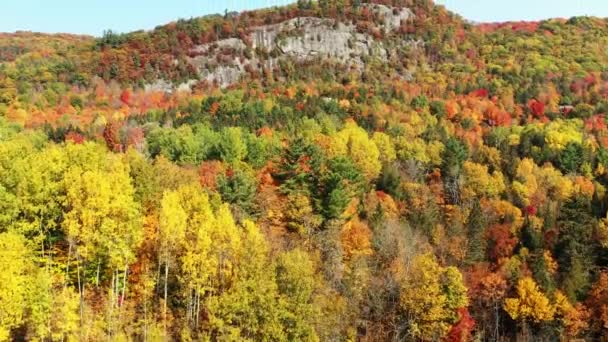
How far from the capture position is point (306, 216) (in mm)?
67625

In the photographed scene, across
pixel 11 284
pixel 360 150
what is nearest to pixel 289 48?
pixel 360 150

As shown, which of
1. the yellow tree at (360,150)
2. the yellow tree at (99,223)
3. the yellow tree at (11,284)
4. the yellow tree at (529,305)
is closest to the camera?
the yellow tree at (11,284)

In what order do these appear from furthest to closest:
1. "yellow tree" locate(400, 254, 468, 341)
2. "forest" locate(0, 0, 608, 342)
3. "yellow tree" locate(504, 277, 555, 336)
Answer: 1. "yellow tree" locate(504, 277, 555, 336)
2. "yellow tree" locate(400, 254, 468, 341)
3. "forest" locate(0, 0, 608, 342)

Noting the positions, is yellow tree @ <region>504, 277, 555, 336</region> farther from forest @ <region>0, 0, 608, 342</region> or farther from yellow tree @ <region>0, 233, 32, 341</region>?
yellow tree @ <region>0, 233, 32, 341</region>

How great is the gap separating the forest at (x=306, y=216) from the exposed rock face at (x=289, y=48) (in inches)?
1055

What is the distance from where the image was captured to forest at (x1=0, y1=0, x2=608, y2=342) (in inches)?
1609

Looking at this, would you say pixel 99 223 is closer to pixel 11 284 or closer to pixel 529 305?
pixel 11 284

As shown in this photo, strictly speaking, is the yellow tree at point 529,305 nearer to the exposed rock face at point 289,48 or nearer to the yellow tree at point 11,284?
the yellow tree at point 11,284

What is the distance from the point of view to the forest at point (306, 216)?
134 feet

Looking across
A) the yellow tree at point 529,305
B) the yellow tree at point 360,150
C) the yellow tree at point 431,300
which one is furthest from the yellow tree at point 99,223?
the yellow tree at point 360,150

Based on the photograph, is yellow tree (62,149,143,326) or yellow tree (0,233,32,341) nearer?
yellow tree (0,233,32,341)

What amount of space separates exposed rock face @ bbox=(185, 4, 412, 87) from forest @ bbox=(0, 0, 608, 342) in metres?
26.8

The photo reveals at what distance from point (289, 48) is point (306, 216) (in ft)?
400

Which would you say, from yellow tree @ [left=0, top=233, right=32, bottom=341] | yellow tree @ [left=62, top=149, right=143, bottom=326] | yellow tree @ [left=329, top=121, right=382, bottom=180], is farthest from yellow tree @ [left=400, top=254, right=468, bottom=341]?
yellow tree @ [left=329, top=121, right=382, bottom=180]
